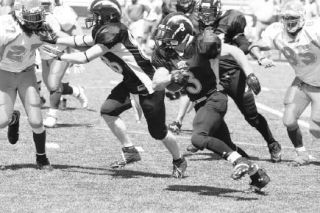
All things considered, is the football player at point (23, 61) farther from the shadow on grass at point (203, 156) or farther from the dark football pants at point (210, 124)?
the shadow on grass at point (203, 156)

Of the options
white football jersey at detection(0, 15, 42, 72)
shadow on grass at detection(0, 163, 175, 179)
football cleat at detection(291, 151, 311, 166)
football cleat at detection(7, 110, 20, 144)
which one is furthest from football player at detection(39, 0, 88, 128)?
football cleat at detection(291, 151, 311, 166)

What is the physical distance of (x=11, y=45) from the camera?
7.68m

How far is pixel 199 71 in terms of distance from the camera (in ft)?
23.4

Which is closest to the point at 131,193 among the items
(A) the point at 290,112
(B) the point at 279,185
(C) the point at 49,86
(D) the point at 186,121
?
(B) the point at 279,185

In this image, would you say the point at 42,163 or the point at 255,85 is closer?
→ the point at 255,85

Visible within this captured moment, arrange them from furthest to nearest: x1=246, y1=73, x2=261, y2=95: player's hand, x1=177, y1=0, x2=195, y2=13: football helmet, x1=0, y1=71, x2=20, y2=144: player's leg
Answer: x1=177, y1=0, x2=195, y2=13: football helmet < x1=0, y1=71, x2=20, y2=144: player's leg < x1=246, y1=73, x2=261, y2=95: player's hand

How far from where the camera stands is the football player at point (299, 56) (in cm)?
820

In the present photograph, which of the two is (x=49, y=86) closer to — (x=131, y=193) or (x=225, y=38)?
(x=225, y=38)

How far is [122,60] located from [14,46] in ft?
3.30

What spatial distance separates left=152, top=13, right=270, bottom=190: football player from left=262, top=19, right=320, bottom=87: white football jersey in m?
1.29

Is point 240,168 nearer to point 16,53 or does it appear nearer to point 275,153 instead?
point 275,153

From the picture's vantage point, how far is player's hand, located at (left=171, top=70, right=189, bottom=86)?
684 centimetres

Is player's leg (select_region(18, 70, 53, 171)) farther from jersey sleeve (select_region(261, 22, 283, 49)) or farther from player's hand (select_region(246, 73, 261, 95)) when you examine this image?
jersey sleeve (select_region(261, 22, 283, 49))

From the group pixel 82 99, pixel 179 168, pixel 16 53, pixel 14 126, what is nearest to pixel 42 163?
pixel 14 126
